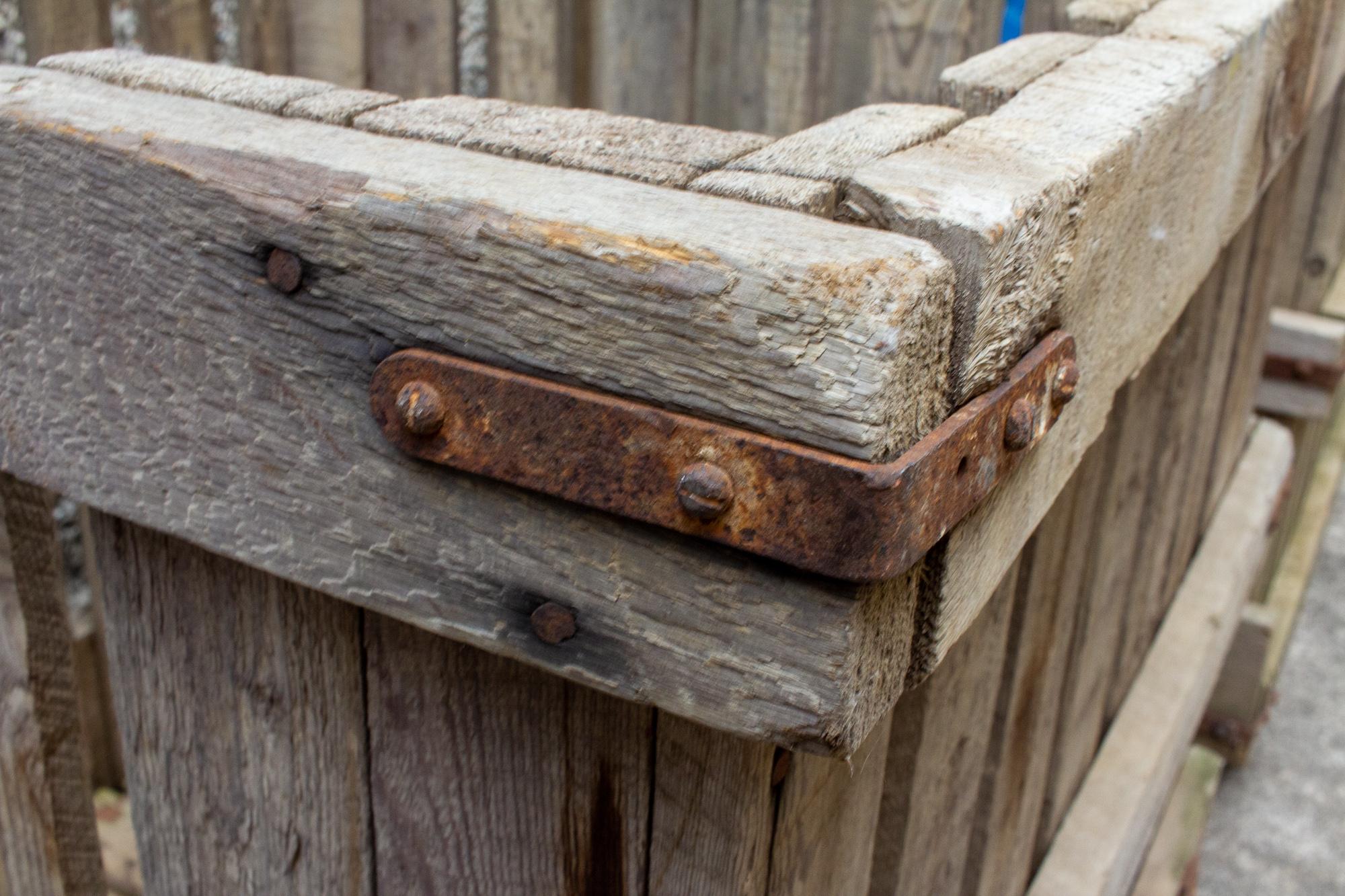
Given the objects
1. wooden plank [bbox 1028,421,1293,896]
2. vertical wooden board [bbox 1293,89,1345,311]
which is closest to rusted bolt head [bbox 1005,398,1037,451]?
wooden plank [bbox 1028,421,1293,896]

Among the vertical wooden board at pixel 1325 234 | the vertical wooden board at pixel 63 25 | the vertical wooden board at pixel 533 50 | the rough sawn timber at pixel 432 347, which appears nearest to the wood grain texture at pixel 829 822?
the rough sawn timber at pixel 432 347

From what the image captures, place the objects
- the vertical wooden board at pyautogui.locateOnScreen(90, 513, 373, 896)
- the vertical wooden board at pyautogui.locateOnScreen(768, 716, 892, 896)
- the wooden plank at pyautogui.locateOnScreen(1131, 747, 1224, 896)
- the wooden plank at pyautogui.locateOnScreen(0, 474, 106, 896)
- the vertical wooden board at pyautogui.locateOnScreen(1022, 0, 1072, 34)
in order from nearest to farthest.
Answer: the vertical wooden board at pyautogui.locateOnScreen(768, 716, 892, 896)
the vertical wooden board at pyautogui.locateOnScreen(90, 513, 373, 896)
the wooden plank at pyautogui.locateOnScreen(0, 474, 106, 896)
the vertical wooden board at pyautogui.locateOnScreen(1022, 0, 1072, 34)
the wooden plank at pyautogui.locateOnScreen(1131, 747, 1224, 896)

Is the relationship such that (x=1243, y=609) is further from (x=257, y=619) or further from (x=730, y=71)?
(x=257, y=619)

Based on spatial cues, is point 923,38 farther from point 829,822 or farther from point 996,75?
point 829,822

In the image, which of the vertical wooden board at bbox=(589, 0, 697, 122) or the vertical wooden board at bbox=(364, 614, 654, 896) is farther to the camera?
the vertical wooden board at bbox=(589, 0, 697, 122)

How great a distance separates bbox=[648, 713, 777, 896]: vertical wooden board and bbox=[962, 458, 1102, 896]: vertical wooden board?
1.86 ft

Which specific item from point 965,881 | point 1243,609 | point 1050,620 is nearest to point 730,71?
point 1050,620

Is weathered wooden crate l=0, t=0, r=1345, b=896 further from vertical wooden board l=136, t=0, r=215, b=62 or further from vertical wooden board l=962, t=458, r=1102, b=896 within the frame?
vertical wooden board l=136, t=0, r=215, b=62

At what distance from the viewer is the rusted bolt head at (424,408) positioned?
68 centimetres

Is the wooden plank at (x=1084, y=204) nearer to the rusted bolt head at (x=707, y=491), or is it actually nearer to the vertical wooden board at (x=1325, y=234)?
the rusted bolt head at (x=707, y=491)

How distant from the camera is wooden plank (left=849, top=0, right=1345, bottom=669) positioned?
2.23 ft

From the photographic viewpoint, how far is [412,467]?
715mm

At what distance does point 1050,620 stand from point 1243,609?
240 centimetres

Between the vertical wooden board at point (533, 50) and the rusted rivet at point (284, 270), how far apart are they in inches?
65.4
